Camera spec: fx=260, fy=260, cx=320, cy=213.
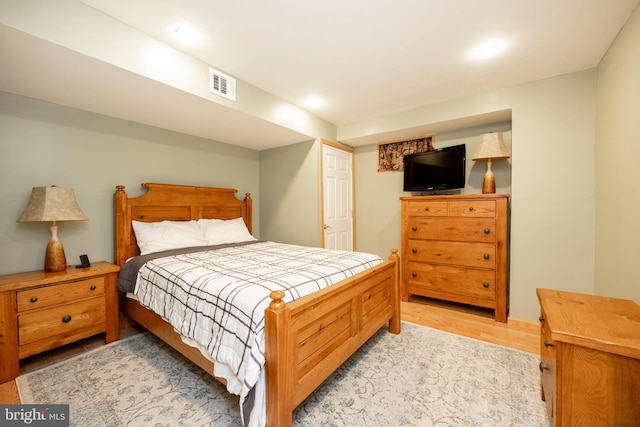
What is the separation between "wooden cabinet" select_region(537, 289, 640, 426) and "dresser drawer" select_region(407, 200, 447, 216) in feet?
6.28

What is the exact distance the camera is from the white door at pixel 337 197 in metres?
3.66

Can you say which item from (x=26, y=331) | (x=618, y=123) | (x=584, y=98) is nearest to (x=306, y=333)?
(x=26, y=331)

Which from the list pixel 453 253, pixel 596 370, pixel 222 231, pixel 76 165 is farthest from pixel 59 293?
pixel 453 253

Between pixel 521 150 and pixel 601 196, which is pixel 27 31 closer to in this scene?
pixel 521 150

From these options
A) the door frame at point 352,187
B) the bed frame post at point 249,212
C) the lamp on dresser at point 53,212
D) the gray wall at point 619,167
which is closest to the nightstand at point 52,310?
the lamp on dresser at point 53,212

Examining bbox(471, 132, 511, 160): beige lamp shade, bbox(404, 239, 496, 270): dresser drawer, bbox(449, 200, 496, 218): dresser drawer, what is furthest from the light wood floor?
bbox(471, 132, 511, 160): beige lamp shade

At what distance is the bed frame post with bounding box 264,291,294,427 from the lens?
1.23m

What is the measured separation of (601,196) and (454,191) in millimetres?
1325

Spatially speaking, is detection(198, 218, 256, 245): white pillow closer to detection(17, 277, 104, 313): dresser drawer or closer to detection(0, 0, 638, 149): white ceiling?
detection(17, 277, 104, 313): dresser drawer

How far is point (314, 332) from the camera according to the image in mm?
1527

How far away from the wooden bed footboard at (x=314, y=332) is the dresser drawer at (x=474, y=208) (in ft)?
3.91

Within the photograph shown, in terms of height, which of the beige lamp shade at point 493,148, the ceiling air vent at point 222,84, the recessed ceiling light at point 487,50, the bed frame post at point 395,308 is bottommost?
the bed frame post at point 395,308

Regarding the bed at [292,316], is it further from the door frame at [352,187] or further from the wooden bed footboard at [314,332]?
the door frame at [352,187]

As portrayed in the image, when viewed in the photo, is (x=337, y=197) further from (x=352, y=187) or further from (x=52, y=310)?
(x=52, y=310)
